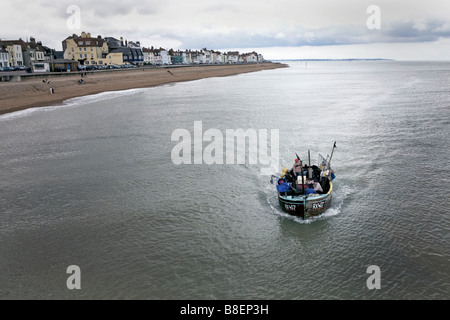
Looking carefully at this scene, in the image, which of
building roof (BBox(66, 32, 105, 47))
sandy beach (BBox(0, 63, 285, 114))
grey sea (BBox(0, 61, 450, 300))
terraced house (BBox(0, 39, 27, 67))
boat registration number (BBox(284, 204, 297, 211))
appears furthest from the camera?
building roof (BBox(66, 32, 105, 47))

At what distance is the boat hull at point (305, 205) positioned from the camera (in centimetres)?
1566

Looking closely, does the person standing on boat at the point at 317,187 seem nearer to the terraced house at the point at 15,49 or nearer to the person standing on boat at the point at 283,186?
the person standing on boat at the point at 283,186

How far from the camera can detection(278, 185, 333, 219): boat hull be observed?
15664 mm

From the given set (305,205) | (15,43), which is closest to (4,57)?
(15,43)

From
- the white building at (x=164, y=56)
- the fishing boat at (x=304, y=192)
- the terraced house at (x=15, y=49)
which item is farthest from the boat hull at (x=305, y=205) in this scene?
the white building at (x=164, y=56)

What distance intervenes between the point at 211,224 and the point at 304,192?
467 cm

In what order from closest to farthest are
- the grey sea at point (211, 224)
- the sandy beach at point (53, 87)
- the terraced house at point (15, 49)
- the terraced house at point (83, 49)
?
the grey sea at point (211, 224), the sandy beach at point (53, 87), the terraced house at point (15, 49), the terraced house at point (83, 49)

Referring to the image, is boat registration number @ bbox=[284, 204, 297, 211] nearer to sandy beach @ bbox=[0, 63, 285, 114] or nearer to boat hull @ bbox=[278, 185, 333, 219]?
boat hull @ bbox=[278, 185, 333, 219]

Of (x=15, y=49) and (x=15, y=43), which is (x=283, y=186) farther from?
(x=15, y=43)

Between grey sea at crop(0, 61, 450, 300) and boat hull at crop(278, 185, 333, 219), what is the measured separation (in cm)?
43

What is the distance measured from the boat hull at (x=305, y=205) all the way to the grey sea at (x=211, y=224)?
0.43 m

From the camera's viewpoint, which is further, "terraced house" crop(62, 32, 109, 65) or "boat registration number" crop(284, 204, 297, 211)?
"terraced house" crop(62, 32, 109, 65)

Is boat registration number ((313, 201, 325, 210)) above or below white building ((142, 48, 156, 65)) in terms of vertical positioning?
below

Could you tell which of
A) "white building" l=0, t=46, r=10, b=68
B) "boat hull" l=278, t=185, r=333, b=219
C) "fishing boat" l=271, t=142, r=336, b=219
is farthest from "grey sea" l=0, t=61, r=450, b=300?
"white building" l=0, t=46, r=10, b=68
